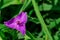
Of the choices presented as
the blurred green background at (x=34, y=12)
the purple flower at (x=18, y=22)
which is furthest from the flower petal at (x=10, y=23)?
the blurred green background at (x=34, y=12)

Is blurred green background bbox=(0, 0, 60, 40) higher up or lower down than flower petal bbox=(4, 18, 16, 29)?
lower down

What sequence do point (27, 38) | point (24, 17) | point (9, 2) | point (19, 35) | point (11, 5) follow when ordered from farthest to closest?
1. point (11, 5)
2. point (9, 2)
3. point (19, 35)
4. point (27, 38)
5. point (24, 17)

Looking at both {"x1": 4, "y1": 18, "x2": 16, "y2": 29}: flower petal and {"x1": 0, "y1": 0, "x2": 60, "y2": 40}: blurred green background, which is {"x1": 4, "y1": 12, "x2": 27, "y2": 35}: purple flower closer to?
{"x1": 4, "y1": 18, "x2": 16, "y2": 29}: flower petal

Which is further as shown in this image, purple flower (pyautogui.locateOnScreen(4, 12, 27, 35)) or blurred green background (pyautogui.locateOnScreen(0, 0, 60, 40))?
blurred green background (pyautogui.locateOnScreen(0, 0, 60, 40))

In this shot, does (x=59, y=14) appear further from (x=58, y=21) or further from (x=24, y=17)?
(x=24, y=17)

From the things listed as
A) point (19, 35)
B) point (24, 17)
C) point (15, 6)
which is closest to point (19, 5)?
point (15, 6)

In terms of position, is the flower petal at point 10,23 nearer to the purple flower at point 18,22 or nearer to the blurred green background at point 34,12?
the purple flower at point 18,22

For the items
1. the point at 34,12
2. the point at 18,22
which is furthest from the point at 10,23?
the point at 34,12

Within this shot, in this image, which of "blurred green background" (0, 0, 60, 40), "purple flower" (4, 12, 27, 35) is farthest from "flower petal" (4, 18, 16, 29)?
"blurred green background" (0, 0, 60, 40)
